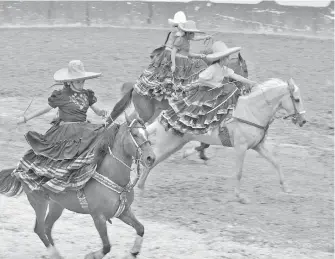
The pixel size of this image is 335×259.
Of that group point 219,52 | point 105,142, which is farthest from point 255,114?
point 105,142

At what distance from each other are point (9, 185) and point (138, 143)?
5.78ft

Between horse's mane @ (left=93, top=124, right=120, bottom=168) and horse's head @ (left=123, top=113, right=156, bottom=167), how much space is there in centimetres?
18

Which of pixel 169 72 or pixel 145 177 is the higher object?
pixel 169 72

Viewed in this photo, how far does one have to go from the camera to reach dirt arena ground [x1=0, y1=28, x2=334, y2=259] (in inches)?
346

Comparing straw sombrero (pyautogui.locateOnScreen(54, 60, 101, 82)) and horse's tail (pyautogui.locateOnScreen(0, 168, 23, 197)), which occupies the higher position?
straw sombrero (pyautogui.locateOnScreen(54, 60, 101, 82))

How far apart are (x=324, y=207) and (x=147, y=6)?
14.4 metres

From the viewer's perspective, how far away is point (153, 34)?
23.0 m

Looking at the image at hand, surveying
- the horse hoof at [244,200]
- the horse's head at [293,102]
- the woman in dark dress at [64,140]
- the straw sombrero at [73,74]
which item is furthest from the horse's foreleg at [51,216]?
the horse's head at [293,102]

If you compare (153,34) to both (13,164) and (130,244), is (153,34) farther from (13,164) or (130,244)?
(130,244)

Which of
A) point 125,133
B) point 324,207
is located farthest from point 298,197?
point 125,133

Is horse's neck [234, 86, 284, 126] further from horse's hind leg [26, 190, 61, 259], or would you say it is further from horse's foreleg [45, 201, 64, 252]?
horse's hind leg [26, 190, 61, 259]

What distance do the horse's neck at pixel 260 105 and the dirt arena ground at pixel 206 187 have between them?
47.3 inches

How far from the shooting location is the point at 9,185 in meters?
8.20

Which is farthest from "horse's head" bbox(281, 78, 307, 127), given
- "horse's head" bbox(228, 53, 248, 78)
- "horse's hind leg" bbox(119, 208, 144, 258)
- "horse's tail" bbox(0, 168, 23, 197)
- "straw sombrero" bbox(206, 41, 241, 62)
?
"horse's tail" bbox(0, 168, 23, 197)
